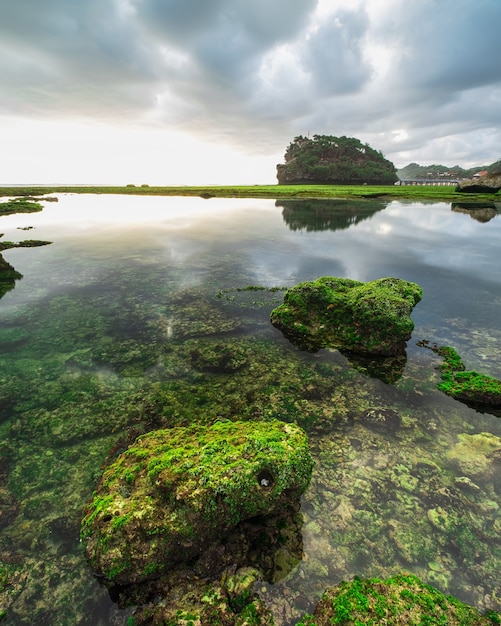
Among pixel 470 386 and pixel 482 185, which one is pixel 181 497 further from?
pixel 482 185

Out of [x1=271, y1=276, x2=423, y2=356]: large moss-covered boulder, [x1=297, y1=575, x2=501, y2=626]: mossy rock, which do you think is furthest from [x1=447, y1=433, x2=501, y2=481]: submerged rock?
[x1=271, y1=276, x2=423, y2=356]: large moss-covered boulder

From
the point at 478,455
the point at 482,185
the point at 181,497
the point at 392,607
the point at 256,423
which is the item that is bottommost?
the point at 482,185

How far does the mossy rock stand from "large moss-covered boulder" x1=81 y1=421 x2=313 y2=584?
1.75 m

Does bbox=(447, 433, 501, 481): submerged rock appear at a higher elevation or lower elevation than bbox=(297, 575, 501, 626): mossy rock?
lower

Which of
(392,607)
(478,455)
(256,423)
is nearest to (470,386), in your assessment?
(478,455)

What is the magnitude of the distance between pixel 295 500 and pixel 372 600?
7.40 ft

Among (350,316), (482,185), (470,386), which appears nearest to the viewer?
(470,386)

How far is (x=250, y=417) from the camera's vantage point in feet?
33.6

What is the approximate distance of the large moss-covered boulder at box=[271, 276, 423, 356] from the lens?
14.3m

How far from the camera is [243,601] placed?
5.38 metres

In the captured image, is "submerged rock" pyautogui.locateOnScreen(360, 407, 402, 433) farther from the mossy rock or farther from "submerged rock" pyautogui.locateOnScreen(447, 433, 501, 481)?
the mossy rock

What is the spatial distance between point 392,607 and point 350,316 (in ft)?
39.9

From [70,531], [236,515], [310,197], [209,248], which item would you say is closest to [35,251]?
[209,248]

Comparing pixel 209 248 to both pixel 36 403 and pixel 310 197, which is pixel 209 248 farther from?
pixel 310 197
